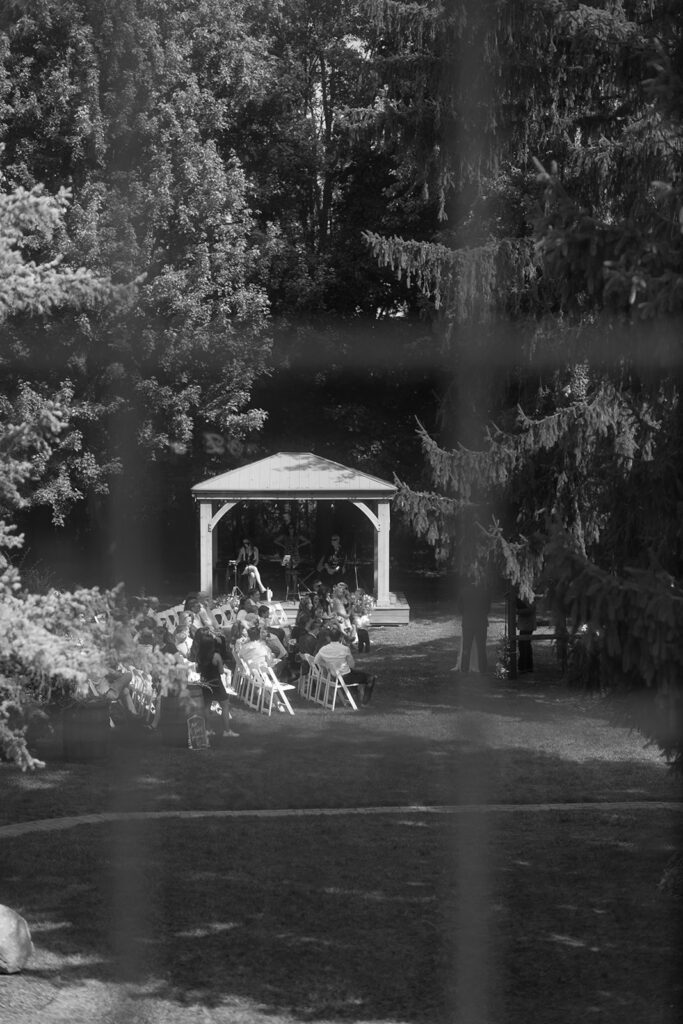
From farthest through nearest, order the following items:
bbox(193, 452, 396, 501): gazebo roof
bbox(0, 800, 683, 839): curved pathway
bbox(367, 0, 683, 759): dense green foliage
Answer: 1. bbox(193, 452, 396, 501): gazebo roof
2. bbox(0, 800, 683, 839): curved pathway
3. bbox(367, 0, 683, 759): dense green foliage

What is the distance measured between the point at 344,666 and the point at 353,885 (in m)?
4.78

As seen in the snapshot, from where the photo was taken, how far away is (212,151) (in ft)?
54.0

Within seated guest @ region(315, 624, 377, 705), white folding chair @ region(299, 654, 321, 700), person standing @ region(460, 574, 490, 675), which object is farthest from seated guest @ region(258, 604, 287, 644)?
person standing @ region(460, 574, 490, 675)

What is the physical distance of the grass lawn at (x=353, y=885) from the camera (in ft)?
16.4

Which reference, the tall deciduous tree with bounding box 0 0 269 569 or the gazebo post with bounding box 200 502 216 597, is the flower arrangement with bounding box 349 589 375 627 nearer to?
the gazebo post with bounding box 200 502 216 597

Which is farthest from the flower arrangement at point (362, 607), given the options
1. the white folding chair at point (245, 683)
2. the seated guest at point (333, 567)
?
the white folding chair at point (245, 683)

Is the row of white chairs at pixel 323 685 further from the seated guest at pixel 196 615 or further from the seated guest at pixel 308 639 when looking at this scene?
the seated guest at pixel 196 615

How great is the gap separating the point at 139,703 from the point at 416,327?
1200cm

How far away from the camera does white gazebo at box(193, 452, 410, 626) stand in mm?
18188

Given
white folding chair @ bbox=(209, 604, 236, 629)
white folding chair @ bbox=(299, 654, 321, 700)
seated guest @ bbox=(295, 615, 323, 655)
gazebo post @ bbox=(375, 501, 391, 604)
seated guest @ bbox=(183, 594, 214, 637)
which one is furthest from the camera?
gazebo post @ bbox=(375, 501, 391, 604)

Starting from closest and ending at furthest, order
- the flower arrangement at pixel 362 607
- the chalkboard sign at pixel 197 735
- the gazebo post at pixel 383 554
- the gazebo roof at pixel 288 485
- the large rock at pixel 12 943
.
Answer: the large rock at pixel 12 943
the chalkboard sign at pixel 197 735
the flower arrangement at pixel 362 607
the gazebo roof at pixel 288 485
the gazebo post at pixel 383 554

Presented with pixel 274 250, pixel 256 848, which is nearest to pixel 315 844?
pixel 256 848

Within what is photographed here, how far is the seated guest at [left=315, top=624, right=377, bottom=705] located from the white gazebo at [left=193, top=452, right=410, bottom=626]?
22.0 feet

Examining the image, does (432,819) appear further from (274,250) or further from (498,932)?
(274,250)
